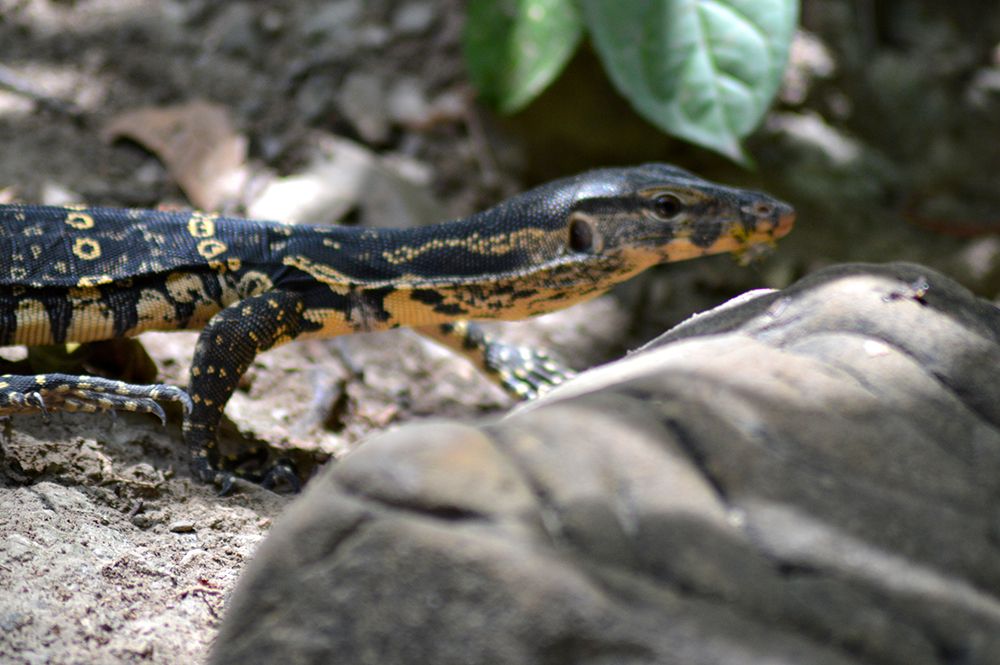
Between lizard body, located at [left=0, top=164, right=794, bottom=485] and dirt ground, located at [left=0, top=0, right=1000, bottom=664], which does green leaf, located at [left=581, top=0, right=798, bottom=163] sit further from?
dirt ground, located at [left=0, top=0, right=1000, bottom=664]

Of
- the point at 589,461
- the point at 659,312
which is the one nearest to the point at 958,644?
the point at 589,461

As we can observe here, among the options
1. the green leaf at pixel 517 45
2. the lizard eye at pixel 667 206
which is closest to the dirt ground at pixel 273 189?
the green leaf at pixel 517 45

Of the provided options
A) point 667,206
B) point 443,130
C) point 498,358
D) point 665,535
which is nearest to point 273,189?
point 443,130

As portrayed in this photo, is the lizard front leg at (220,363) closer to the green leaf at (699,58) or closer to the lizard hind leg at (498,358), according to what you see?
the lizard hind leg at (498,358)

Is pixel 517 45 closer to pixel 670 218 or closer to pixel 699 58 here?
pixel 699 58

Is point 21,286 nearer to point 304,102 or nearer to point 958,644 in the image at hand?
point 304,102

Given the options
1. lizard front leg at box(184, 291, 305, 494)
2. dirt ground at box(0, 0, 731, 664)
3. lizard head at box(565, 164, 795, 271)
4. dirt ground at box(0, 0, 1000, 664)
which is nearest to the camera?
dirt ground at box(0, 0, 731, 664)

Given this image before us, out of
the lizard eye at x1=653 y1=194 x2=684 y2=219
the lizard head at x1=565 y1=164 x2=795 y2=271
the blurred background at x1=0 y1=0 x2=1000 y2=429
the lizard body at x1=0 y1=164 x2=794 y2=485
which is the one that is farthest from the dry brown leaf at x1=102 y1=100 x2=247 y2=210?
the lizard eye at x1=653 y1=194 x2=684 y2=219
